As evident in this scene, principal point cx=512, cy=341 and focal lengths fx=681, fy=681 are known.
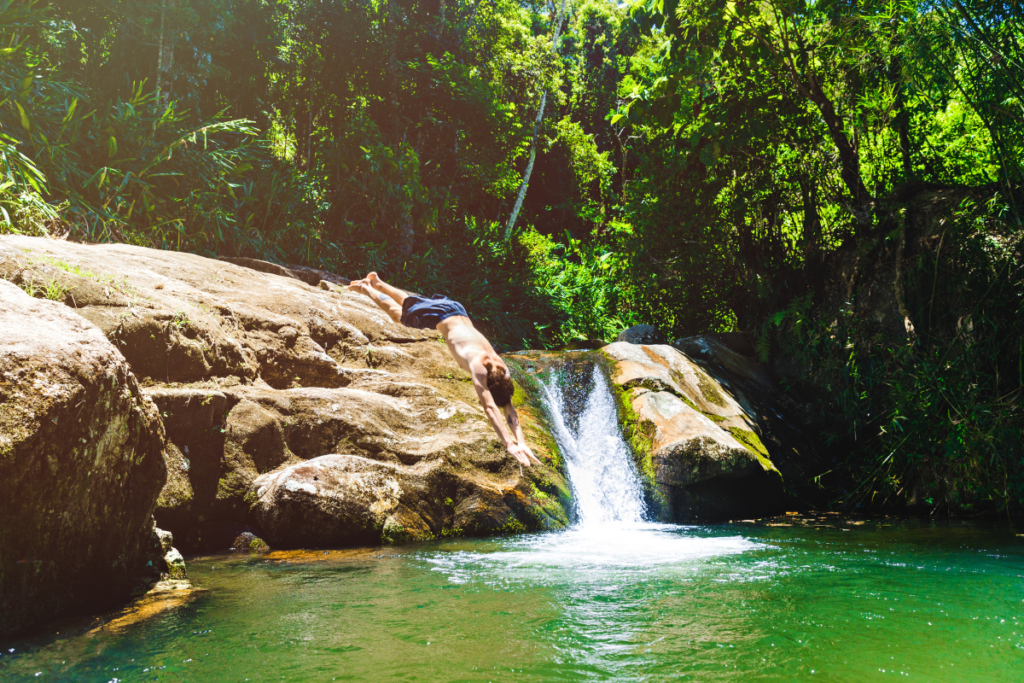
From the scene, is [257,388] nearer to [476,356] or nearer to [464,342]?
[464,342]

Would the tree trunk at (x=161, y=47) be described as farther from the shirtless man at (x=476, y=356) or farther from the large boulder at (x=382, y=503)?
the large boulder at (x=382, y=503)

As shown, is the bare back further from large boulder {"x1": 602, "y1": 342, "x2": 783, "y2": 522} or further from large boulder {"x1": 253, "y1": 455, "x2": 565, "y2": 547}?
large boulder {"x1": 602, "y1": 342, "x2": 783, "y2": 522}

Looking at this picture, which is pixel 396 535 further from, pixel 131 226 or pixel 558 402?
pixel 131 226

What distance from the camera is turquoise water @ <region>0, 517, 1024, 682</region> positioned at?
3578 mm

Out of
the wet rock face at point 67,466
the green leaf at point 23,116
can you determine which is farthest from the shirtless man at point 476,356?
the green leaf at point 23,116

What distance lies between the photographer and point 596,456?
30.9 ft

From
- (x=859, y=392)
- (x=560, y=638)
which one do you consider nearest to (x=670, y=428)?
(x=859, y=392)

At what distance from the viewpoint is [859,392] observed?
10.3m

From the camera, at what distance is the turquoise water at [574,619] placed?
358 cm

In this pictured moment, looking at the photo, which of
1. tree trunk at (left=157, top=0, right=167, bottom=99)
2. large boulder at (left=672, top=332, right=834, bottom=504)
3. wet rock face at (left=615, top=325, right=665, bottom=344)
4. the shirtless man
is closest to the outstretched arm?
the shirtless man

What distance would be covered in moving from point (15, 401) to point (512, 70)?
16.4 meters

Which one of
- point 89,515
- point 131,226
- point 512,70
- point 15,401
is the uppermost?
point 512,70

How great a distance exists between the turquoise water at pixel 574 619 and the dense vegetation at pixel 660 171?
362 cm

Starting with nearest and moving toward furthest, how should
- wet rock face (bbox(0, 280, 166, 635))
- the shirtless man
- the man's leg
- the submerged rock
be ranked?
wet rock face (bbox(0, 280, 166, 635)) → the shirtless man → the submerged rock → the man's leg
